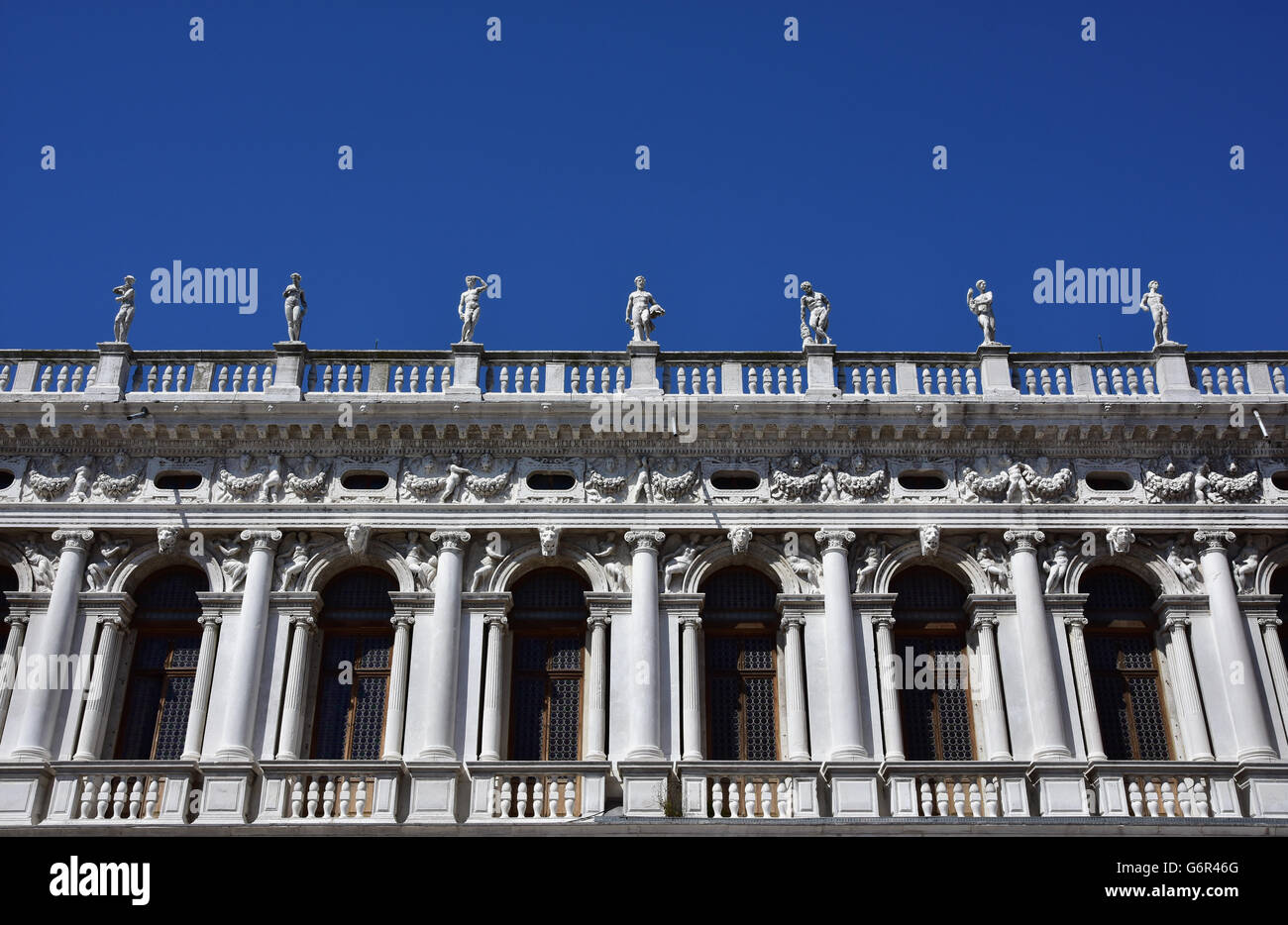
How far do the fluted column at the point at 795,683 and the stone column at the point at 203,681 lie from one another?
814 cm

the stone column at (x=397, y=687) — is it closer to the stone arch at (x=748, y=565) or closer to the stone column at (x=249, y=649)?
the stone column at (x=249, y=649)

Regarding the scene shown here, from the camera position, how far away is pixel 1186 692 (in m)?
21.7

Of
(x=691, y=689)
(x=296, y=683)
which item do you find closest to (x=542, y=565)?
(x=691, y=689)

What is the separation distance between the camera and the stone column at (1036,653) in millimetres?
21047

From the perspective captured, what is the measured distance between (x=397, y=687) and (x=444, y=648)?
87 cm

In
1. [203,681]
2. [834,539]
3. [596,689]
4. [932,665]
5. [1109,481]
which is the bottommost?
[596,689]

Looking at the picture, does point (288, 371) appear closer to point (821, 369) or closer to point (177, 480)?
point (177, 480)

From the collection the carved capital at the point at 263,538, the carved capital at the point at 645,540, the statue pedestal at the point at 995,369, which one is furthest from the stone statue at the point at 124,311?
the statue pedestal at the point at 995,369

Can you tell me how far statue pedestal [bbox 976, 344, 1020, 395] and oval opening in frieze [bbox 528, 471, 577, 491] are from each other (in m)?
6.55

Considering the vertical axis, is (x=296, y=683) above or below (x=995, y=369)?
below

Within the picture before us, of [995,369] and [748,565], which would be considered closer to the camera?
[748,565]

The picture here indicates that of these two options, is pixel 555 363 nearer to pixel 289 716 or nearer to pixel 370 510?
pixel 370 510

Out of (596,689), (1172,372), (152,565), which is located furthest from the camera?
(1172,372)

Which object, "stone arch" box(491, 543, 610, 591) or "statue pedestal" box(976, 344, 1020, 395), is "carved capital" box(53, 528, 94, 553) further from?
"statue pedestal" box(976, 344, 1020, 395)
